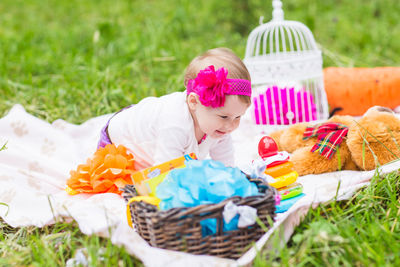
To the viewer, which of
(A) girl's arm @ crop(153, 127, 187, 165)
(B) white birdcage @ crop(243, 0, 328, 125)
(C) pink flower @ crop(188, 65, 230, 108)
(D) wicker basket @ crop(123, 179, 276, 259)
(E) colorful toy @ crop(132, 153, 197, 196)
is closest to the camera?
(D) wicker basket @ crop(123, 179, 276, 259)

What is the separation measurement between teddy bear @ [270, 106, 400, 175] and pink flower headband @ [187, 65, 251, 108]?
60cm

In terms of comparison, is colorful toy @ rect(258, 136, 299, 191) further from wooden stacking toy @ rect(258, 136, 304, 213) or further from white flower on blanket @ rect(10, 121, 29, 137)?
white flower on blanket @ rect(10, 121, 29, 137)

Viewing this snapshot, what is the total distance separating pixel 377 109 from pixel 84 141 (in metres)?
1.87

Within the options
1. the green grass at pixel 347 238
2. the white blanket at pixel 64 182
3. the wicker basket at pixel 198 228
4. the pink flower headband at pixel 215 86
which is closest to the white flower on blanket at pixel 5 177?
the white blanket at pixel 64 182

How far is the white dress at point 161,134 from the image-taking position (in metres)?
2.10

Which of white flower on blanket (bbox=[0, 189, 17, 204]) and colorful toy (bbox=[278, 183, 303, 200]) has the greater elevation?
white flower on blanket (bbox=[0, 189, 17, 204])

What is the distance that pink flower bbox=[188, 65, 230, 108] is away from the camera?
74.8 inches

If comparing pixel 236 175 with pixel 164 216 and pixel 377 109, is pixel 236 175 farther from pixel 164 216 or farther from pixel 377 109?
pixel 377 109

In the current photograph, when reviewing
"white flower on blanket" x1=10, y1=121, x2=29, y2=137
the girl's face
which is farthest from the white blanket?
the girl's face

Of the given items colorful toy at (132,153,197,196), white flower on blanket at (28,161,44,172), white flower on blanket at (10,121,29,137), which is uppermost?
colorful toy at (132,153,197,196)

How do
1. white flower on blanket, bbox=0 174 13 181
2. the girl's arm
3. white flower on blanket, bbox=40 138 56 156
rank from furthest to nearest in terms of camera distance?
white flower on blanket, bbox=40 138 56 156, white flower on blanket, bbox=0 174 13 181, the girl's arm

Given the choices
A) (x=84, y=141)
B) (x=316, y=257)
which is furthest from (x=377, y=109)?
(x=84, y=141)

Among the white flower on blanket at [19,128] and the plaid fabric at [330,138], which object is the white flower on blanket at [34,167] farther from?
the plaid fabric at [330,138]

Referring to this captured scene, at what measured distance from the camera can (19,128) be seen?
9.19 ft
